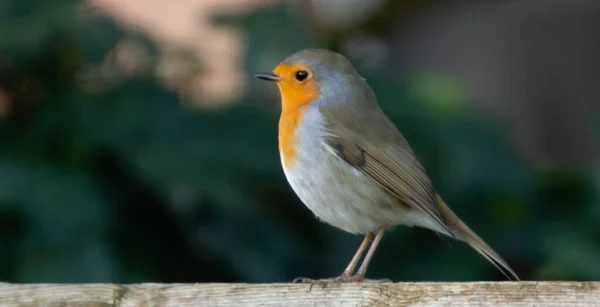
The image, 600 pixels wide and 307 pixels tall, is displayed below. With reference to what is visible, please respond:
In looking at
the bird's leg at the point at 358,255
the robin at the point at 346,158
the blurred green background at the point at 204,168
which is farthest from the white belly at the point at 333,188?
the blurred green background at the point at 204,168

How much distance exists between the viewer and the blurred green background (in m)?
3.51

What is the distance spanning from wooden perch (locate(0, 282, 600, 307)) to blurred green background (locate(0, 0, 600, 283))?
1.02 meters

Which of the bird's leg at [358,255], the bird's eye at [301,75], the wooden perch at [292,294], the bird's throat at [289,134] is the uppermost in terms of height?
the bird's eye at [301,75]

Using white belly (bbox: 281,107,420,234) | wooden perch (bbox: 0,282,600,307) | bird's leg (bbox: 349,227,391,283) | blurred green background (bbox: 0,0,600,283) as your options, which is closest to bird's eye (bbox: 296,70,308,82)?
white belly (bbox: 281,107,420,234)

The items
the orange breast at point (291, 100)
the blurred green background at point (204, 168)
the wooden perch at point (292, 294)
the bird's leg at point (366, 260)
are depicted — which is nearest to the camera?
the wooden perch at point (292, 294)

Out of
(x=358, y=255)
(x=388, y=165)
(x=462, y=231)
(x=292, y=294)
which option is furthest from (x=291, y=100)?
(x=292, y=294)

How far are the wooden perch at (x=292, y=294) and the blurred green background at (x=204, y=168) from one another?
102cm

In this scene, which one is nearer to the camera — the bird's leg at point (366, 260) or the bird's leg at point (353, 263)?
the bird's leg at point (353, 263)

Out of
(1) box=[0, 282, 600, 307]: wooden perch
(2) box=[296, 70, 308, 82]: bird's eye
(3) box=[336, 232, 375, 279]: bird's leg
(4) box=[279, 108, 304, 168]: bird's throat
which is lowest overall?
(3) box=[336, 232, 375, 279]: bird's leg

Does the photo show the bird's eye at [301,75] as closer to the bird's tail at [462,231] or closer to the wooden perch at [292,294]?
the bird's tail at [462,231]

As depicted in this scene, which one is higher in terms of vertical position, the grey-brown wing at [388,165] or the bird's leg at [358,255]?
the grey-brown wing at [388,165]

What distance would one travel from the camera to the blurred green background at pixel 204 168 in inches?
138

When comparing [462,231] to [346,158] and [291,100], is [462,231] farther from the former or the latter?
[291,100]

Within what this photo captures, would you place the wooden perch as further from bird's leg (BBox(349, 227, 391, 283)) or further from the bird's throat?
the bird's throat
